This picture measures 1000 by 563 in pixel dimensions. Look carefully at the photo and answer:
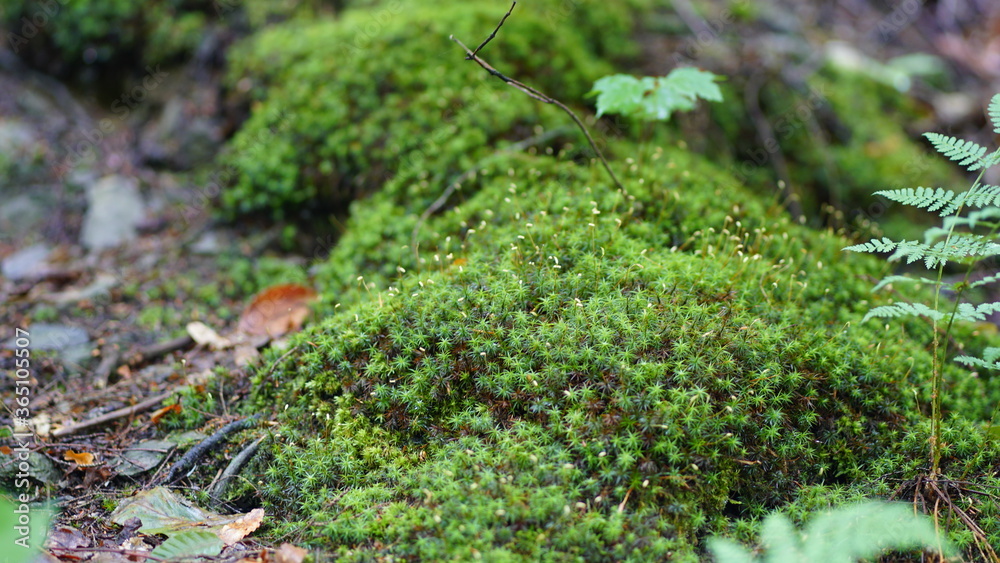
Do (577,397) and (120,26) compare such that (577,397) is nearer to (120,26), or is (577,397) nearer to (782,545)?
(782,545)

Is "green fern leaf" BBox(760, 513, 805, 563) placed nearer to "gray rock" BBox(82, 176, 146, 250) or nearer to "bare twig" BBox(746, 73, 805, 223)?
"bare twig" BBox(746, 73, 805, 223)

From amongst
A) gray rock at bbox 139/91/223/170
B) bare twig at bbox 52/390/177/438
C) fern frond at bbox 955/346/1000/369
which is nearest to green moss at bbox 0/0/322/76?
gray rock at bbox 139/91/223/170

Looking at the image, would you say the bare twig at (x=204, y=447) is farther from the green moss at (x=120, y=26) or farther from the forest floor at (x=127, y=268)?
the green moss at (x=120, y=26)

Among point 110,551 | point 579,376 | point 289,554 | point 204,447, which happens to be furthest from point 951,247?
point 110,551

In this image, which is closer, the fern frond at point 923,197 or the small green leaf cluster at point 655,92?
the fern frond at point 923,197

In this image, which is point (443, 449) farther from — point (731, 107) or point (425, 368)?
point (731, 107)

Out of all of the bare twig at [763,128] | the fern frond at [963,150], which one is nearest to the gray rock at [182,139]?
the bare twig at [763,128]
